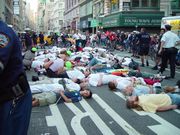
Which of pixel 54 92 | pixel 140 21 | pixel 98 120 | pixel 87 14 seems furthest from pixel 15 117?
pixel 87 14

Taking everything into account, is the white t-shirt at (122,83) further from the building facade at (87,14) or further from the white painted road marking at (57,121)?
the building facade at (87,14)

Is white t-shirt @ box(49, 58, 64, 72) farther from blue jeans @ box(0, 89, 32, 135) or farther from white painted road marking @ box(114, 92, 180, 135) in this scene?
blue jeans @ box(0, 89, 32, 135)

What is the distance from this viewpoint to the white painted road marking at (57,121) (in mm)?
5467

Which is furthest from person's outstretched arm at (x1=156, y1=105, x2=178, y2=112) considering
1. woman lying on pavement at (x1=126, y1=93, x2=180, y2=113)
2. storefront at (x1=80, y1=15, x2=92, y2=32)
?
storefront at (x1=80, y1=15, x2=92, y2=32)

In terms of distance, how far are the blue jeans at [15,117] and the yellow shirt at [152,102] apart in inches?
177

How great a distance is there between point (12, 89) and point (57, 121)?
→ 372 cm

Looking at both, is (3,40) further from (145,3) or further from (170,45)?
(145,3)

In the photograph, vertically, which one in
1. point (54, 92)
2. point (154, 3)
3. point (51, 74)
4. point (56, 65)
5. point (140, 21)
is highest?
point (154, 3)

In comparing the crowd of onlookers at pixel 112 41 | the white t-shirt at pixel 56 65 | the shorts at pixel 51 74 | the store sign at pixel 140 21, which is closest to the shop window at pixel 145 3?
the store sign at pixel 140 21

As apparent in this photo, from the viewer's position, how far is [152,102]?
6781 millimetres

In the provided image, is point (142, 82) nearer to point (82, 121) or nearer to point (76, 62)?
point (82, 121)

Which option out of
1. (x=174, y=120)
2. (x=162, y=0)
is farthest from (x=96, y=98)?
(x=162, y=0)

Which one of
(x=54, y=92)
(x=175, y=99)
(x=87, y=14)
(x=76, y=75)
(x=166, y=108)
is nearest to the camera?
(x=166, y=108)

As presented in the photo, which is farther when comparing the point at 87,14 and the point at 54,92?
the point at 87,14
